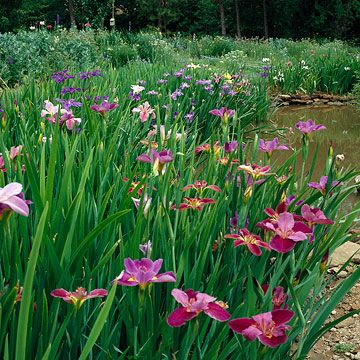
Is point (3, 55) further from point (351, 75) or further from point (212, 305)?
point (212, 305)

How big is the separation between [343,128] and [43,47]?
16.1ft

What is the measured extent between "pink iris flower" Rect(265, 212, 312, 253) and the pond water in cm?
261

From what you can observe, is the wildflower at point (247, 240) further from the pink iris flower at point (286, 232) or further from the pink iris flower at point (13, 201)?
the pink iris flower at point (13, 201)

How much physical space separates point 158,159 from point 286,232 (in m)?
0.46

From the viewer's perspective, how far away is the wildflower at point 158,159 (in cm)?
124

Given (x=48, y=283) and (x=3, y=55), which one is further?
(x=3, y=55)

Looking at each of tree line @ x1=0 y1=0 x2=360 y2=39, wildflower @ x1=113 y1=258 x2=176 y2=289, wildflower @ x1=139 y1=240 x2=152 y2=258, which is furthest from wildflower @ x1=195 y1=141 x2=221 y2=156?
tree line @ x1=0 y1=0 x2=360 y2=39

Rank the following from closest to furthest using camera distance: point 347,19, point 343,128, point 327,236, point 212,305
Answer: point 212,305 → point 327,236 → point 343,128 → point 347,19

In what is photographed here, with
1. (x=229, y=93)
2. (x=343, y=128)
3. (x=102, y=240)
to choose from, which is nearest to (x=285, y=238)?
(x=102, y=240)

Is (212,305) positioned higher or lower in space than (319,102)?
higher

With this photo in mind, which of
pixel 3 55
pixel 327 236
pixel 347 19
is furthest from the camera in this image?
pixel 347 19

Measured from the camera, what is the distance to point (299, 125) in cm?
152

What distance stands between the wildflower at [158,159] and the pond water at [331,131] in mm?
2396

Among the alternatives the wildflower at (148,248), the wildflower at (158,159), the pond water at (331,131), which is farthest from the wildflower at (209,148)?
the pond water at (331,131)
